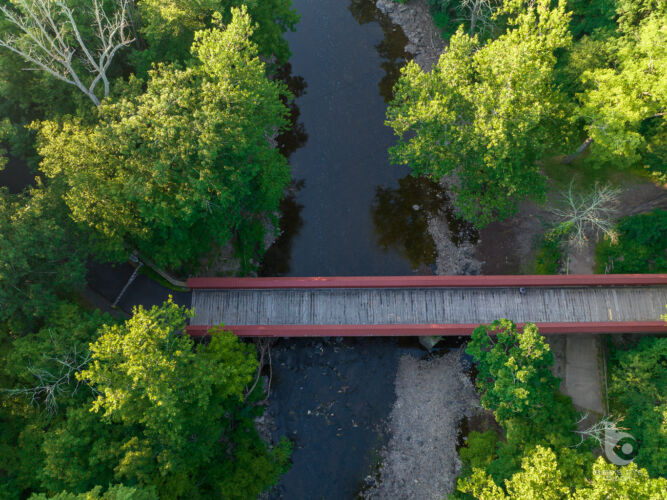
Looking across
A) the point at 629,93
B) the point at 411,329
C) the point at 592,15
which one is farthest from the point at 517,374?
the point at 592,15

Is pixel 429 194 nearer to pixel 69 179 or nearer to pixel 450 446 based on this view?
pixel 450 446

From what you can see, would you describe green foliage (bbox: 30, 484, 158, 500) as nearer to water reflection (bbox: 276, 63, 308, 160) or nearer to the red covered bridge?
the red covered bridge

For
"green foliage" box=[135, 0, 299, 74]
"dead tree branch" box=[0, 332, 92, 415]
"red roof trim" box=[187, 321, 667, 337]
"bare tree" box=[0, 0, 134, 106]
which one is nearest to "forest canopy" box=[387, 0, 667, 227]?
"red roof trim" box=[187, 321, 667, 337]

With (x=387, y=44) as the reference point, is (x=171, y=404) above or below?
below

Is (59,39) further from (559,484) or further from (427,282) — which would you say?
(559,484)

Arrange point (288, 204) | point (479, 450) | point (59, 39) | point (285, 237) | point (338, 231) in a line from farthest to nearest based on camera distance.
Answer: point (288, 204) → point (338, 231) → point (285, 237) → point (479, 450) → point (59, 39)

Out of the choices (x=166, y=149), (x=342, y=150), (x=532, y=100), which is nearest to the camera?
(x=166, y=149)
